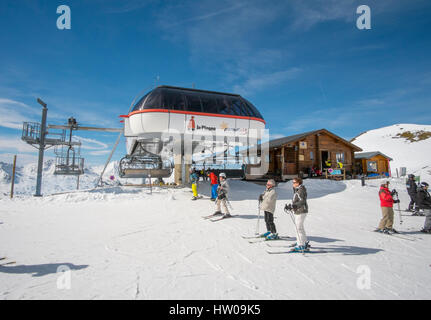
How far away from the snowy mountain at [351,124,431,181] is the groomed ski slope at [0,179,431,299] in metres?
41.2

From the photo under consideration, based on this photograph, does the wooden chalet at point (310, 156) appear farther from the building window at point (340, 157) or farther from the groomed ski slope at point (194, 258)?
the groomed ski slope at point (194, 258)

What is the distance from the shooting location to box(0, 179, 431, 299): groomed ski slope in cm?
311

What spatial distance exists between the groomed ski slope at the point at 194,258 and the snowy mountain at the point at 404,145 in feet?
135

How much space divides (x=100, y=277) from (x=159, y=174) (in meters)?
10.6

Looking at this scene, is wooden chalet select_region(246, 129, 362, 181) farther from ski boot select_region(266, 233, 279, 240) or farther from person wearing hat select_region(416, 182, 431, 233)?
ski boot select_region(266, 233, 279, 240)

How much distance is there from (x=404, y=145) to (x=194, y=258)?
7444 centimetres

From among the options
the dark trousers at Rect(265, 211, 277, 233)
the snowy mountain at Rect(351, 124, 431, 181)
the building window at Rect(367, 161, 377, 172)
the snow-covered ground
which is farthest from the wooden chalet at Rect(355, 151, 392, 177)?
the dark trousers at Rect(265, 211, 277, 233)

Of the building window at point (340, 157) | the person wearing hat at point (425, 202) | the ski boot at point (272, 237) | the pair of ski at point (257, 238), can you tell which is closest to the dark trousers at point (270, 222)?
the ski boot at point (272, 237)

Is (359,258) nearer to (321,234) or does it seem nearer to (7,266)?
(321,234)

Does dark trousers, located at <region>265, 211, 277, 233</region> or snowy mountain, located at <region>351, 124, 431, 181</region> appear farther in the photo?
snowy mountain, located at <region>351, 124, 431, 181</region>

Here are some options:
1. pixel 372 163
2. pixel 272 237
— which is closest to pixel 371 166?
pixel 372 163
